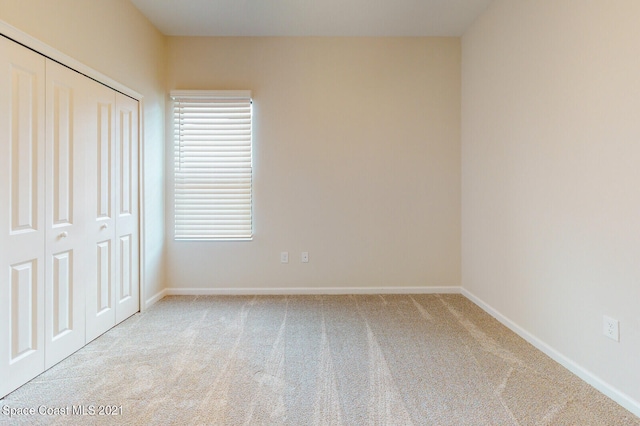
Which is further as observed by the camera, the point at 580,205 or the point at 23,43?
the point at 580,205

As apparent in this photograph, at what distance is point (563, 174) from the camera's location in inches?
86.9

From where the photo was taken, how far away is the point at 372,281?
3760 mm

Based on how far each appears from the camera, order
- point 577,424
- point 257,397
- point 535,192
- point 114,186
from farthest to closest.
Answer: point 114,186, point 535,192, point 257,397, point 577,424

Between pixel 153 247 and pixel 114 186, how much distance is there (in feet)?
2.86

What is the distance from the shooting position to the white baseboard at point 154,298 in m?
3.32

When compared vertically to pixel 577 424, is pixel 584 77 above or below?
above

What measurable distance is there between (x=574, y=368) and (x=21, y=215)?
138 inches

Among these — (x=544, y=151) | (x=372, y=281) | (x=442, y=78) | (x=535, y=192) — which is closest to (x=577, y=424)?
(x=535, y=192)

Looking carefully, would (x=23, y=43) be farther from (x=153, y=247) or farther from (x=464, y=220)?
(x=464, y=220)

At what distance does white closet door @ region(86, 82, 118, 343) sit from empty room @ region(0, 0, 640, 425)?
0.08ft

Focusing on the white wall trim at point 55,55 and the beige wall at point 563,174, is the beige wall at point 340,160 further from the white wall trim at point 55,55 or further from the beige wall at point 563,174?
the white wall trim at point 55,55

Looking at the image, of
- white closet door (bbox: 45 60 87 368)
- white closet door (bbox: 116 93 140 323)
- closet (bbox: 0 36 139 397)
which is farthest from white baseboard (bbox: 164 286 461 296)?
white closet door (bbox: 45 60 87 368)

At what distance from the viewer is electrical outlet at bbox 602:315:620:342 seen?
6.01ft

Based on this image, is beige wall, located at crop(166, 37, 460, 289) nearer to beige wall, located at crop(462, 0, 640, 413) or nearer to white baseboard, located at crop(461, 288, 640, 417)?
beige wall, located at crop(462, 0, 640, 413)
